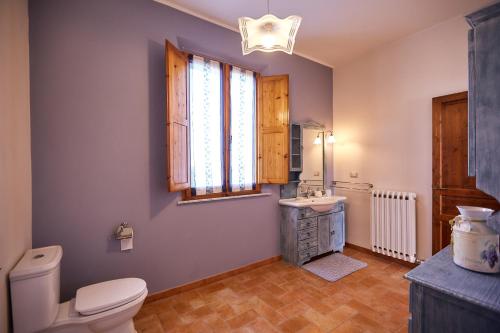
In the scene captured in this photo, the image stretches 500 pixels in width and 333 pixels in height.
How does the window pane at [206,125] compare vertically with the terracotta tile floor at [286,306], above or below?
above

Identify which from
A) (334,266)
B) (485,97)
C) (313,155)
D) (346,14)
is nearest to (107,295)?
(485,97)

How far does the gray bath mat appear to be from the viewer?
2797mm

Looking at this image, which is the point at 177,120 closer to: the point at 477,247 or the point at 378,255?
the point at 477,247

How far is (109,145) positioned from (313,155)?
8.92 feet

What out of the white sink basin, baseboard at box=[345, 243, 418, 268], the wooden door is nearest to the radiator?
baseboard at box=[345, 243, 418, 268]

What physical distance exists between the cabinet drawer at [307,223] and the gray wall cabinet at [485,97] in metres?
2.11

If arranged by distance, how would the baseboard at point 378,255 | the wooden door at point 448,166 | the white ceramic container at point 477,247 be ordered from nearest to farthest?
the white ceramic container at point 477,247 → the wooden door at point 448,166 → the baseboard at point 378,255

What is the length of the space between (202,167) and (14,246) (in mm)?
1573

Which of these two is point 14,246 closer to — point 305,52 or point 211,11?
point 211,11

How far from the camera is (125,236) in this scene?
206 cm

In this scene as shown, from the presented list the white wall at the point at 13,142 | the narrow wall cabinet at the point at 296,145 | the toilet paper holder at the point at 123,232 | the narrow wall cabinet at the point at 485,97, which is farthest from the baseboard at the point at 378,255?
the white wall at the point at 13,142

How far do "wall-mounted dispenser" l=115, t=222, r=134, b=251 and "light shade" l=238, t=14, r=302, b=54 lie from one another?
5.95 feet

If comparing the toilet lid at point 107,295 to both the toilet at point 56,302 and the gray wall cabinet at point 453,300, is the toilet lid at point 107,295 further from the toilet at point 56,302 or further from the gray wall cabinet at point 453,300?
the gray wall cabinet at point 453,300

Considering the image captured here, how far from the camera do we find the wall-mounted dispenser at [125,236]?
2.06 meters
